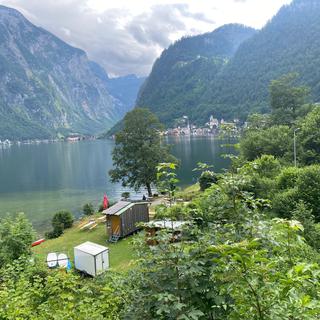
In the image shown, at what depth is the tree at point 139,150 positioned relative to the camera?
3969cm

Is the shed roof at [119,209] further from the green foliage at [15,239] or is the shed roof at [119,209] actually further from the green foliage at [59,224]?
the green foliage at [15,239]

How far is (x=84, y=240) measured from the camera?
27953 mm

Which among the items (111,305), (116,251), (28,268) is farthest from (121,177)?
(111,305)

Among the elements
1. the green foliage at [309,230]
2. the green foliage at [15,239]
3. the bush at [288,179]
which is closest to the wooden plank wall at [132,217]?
the green foliage at [15,239]

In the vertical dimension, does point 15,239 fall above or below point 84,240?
above

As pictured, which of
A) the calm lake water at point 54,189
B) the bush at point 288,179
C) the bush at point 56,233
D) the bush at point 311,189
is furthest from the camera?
the calm lake water at point 54,189

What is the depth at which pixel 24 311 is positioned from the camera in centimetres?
709

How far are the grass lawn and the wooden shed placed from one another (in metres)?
0.75

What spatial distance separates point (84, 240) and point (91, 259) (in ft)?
28.2

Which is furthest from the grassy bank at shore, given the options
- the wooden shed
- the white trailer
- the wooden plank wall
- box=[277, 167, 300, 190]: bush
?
box=[277, 167, 300, 190]: bush

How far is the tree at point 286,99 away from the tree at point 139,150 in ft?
74.1

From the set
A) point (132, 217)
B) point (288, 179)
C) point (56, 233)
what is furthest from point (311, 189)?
point (56, 233)

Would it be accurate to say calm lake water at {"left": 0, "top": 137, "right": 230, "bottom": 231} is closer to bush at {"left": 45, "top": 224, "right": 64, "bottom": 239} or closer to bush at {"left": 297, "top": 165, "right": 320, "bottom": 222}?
bush at {"left": 45, "top": 224, "right": 64, "bottom": 239}

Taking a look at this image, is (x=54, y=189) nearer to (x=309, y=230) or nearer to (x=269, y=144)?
(x=269, y=144)
